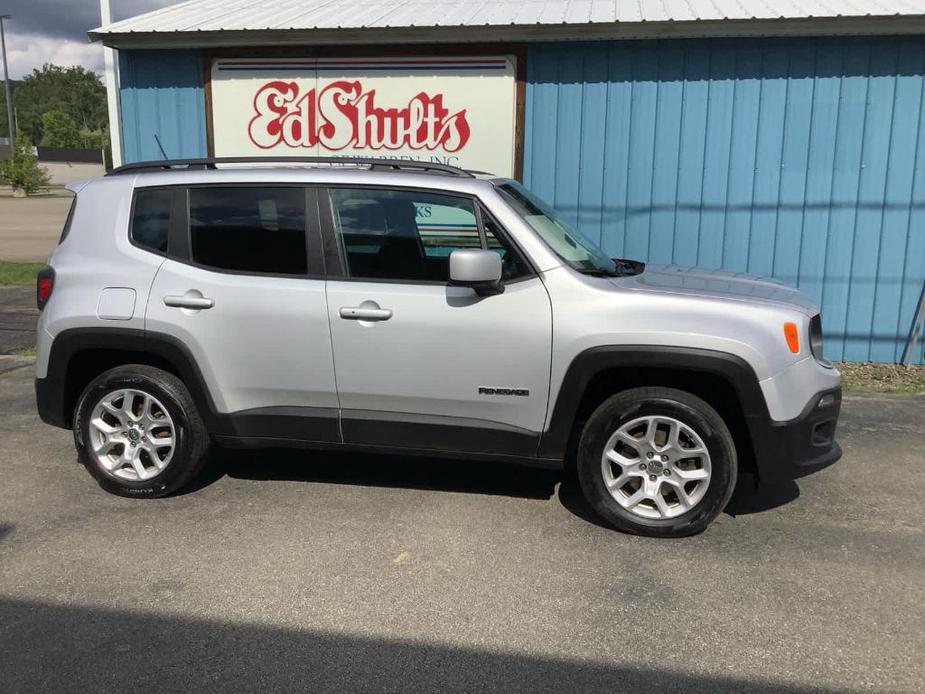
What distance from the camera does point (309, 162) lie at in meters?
4.75

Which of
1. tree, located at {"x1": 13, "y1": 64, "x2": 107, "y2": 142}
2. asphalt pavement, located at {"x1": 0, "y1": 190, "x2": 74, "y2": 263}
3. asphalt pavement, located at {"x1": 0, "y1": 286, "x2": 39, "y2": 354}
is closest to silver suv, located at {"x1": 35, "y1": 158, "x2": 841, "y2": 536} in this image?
asphalt pavement, located at {"x1": 0, "y1": 286, "x2": 39, "y2": 354}

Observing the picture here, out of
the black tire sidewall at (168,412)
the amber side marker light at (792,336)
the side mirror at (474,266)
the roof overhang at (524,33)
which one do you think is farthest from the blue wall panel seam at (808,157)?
the black tire sidewall at (168,412)

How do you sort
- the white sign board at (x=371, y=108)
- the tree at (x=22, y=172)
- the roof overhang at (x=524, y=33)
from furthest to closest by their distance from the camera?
the tree at (x=22, y=172), the white sign board at (x=371, y=108), the roof overhang at (x=524, y=33)

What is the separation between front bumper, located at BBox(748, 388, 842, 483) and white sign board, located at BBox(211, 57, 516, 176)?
5178 millimetres

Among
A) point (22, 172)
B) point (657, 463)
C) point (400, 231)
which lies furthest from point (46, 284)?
point (22, 172)

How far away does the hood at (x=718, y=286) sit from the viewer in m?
4.21

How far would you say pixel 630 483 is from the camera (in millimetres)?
4293

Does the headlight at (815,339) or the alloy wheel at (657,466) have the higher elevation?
the headlight at (815,339)

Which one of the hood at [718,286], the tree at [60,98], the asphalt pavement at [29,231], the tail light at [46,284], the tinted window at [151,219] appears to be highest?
the tree at [60,98]

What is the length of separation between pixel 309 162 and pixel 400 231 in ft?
2.55

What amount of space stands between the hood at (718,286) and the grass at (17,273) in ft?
36.7

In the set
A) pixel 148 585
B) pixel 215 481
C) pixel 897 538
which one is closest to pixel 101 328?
pixel 215 481

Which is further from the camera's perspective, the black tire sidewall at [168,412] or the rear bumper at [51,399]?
the rear bumper at [51,399]

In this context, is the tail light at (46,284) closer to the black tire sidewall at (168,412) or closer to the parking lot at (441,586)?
the black tire sidewall at (168,412)
